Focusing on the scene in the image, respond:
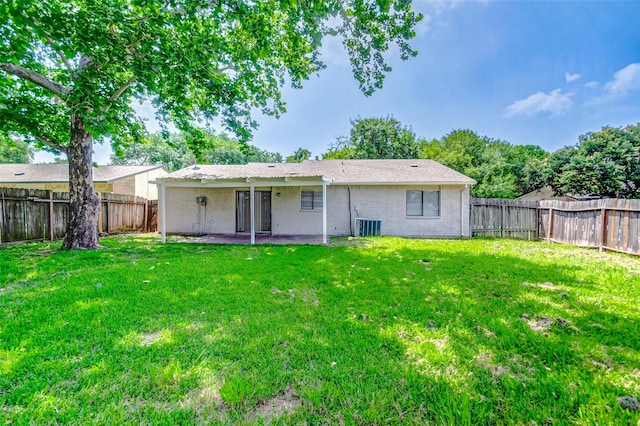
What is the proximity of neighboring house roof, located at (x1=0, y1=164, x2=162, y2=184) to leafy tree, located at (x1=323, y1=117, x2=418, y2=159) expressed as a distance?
17618 millimetres

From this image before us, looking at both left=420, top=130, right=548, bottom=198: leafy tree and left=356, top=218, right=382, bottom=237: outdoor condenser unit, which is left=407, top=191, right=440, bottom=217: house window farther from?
left=420, top=130, right=548, bottom=198: leafy tree

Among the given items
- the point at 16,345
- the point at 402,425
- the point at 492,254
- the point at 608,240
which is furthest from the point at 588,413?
the point at 608,240

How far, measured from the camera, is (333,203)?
11.4m

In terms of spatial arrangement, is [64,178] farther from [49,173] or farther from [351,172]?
[351,172]

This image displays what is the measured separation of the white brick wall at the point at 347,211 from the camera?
1107 cm

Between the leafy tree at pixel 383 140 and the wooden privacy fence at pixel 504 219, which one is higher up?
the leafy tree at pixel 383 140

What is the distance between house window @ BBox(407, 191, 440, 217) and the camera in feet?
36.8

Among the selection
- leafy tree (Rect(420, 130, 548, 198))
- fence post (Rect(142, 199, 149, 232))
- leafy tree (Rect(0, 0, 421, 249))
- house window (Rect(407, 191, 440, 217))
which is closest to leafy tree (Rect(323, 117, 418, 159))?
leafy tree (Rect(420, 130, 548, 198))

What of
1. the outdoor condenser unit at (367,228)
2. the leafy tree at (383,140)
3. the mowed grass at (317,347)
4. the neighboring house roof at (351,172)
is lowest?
the mowed grass at (317,347)

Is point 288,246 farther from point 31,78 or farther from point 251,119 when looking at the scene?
point 31,78

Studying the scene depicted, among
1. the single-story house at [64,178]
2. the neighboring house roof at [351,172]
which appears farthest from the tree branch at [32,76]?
the single-story house at [64,178]

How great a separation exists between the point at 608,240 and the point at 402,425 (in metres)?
9.82

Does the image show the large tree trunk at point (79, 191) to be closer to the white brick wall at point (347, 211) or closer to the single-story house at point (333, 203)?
the single-story house at point (333, 203)

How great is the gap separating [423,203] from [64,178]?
20.4 m
